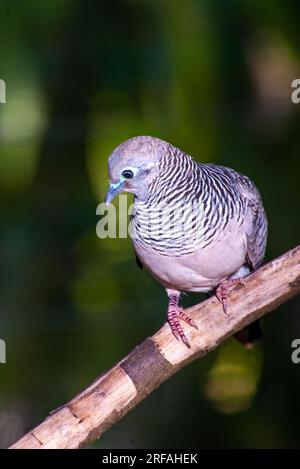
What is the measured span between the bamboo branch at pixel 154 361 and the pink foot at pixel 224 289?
0.5 inches

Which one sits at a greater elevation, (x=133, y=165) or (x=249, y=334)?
(x=133, y=165)

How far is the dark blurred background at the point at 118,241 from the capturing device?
3.11 m

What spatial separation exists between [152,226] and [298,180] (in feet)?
3.52

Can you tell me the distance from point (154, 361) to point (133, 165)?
437mm

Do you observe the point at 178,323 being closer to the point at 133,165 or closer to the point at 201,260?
the point at 201,260

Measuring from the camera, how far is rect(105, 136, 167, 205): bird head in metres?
2.09

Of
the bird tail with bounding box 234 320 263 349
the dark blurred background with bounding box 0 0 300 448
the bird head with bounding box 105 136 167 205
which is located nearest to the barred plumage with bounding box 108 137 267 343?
the bird head with bounding box 105 136 167 205

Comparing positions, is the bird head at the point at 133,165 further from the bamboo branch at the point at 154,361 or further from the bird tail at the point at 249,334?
the bird tail at the point at 249,334

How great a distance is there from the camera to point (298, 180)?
3.15m

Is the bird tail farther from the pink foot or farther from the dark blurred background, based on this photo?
the dark blurred background

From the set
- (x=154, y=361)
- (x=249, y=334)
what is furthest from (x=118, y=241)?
(x=154, y=361)

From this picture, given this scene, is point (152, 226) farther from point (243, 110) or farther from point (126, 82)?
point (243, 110)

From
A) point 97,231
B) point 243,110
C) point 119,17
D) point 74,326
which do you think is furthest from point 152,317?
point 119,17

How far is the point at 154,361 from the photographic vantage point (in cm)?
214
